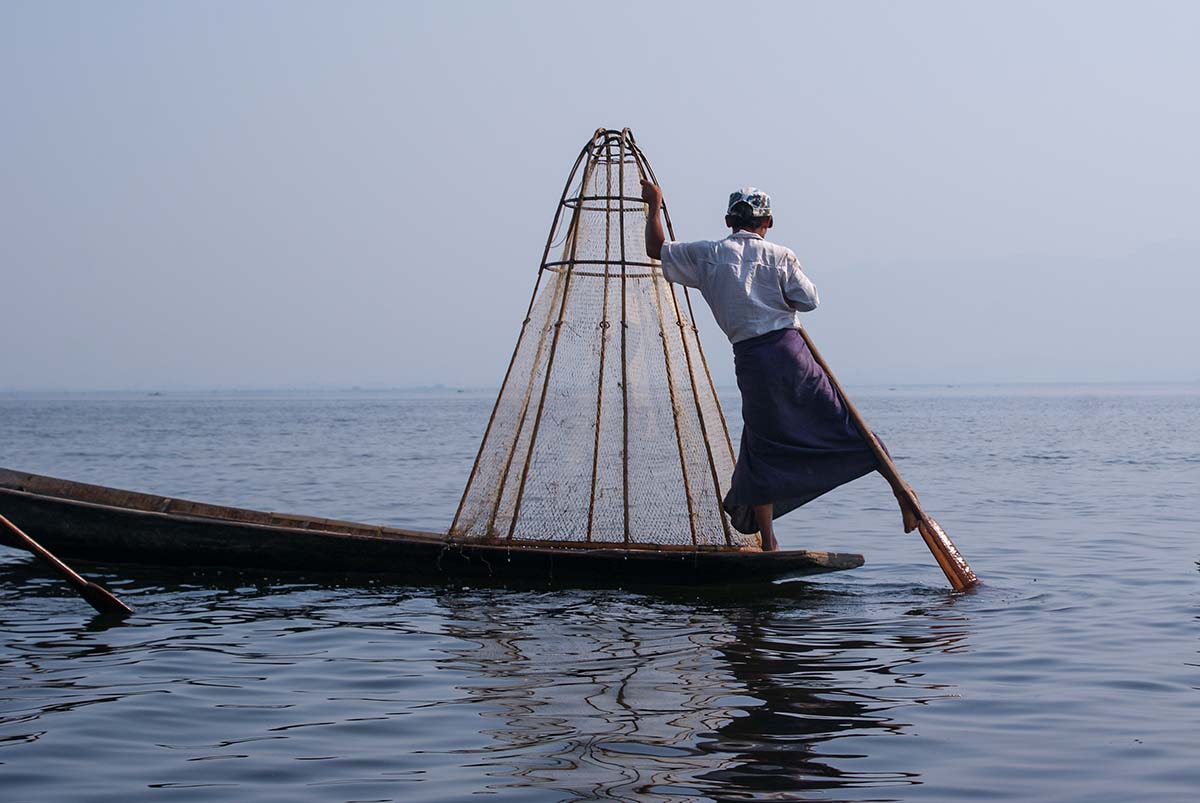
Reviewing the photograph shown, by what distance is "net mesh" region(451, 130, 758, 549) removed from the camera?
6.96m

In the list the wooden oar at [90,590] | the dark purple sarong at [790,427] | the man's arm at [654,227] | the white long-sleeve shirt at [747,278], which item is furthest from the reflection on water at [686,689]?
the man's arm at [654,227]

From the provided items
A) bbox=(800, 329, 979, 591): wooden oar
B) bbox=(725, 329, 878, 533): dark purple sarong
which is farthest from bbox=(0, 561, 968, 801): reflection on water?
bbox=(725, 329, 878, 533): dark purple sarong

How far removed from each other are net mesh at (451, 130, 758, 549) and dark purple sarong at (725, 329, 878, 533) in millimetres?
838

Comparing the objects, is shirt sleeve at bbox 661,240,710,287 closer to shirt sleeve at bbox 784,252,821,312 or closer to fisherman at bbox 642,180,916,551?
fisherman at bbox 642,180,916,551

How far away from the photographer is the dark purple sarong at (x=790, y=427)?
5.95 meters

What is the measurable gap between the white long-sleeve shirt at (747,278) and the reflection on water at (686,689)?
138cm

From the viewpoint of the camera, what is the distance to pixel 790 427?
19.7ft

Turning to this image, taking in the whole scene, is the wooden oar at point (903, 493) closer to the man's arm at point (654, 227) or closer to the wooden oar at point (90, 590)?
the man's arm at point (654, 227)

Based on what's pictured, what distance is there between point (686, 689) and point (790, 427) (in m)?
1.91

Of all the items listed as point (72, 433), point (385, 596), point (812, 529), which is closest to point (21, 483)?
point (385, 596)

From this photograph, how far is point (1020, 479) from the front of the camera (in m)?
15.8

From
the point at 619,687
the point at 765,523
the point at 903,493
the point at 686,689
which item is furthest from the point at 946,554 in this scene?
the point at 619,687

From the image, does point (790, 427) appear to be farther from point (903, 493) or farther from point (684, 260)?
point (684, 260)

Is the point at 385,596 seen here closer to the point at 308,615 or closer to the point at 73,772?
the point at 308,615
